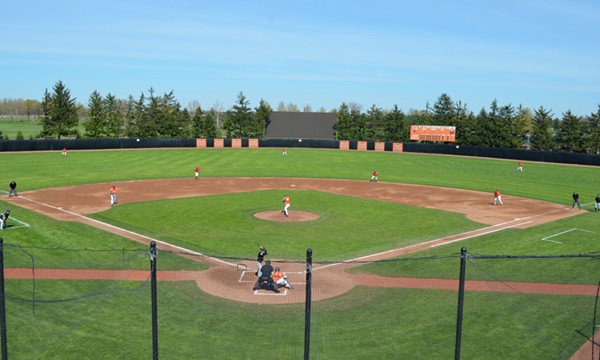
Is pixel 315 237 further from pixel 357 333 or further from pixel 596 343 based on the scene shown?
pixel 596 343

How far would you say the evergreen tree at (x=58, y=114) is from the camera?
95188 millimetres

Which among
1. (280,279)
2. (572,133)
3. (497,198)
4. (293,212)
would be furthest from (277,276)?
(572,133)

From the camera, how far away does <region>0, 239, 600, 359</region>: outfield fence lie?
496 inches

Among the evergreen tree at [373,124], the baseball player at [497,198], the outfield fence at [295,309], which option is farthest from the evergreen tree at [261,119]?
the outfield fence at [295,309]

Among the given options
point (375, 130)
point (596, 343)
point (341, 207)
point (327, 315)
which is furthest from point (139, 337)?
point (375, 130)

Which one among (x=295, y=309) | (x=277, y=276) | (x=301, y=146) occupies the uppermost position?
(x=301, y=146)

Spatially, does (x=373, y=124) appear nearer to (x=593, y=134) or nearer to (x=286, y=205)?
(x=593, y=134)

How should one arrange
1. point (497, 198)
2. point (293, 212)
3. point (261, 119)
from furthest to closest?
point (261, 119) → point (497, 198) → point (293, 212)

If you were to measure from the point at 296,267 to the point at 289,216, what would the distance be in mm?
10572

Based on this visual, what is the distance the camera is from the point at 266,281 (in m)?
18.0

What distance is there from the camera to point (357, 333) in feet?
45.9

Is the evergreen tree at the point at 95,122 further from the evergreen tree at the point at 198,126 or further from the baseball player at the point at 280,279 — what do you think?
the baseball player at the point at 280,279

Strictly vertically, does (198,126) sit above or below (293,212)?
above

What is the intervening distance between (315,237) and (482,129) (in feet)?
268
